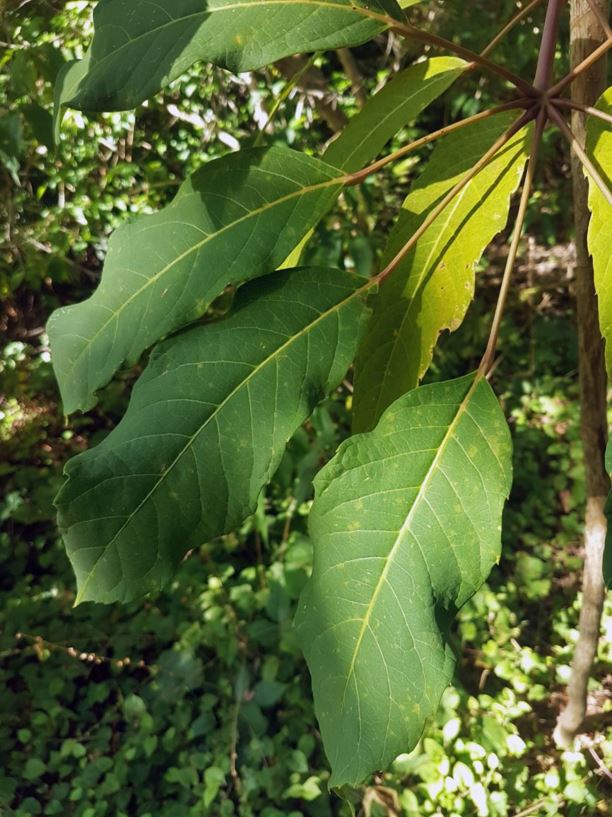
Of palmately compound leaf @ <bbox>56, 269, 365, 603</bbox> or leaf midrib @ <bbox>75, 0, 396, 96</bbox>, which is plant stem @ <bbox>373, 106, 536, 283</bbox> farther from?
leaf midrib @ <bbox>75, 0, 396, 96</bbox>

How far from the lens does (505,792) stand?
5.61 ft

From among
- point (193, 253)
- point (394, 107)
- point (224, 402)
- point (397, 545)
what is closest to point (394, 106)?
point (394, 107)

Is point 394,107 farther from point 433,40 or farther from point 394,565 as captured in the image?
point 394,565

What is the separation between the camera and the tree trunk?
79cm

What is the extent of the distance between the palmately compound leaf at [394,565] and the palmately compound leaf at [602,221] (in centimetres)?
17

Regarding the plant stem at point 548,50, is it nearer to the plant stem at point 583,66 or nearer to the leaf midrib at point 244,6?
the plant stem at point 583,66

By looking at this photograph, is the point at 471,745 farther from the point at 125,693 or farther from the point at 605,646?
the point at 125,693

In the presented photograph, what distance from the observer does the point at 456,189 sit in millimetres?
808

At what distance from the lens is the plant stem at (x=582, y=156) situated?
2.34 feet

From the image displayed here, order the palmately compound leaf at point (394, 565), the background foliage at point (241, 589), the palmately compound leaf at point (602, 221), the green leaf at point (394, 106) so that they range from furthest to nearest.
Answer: the background foliage at point (241, 589) < the green leaf at point (394, 106) < the palmately compound leaf at point (602, 221) < the palmately compound leaf at point (394, 565)

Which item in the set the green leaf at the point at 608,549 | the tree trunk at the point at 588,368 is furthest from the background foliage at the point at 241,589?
Answer: the green leaf at the point at 608,549

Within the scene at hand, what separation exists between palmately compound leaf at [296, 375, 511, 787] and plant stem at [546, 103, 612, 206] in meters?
0.26

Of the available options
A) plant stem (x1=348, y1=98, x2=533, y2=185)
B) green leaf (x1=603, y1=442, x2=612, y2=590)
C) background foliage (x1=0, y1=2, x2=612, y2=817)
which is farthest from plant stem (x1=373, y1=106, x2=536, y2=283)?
background foliage (x1=0, y1=2, x2=612, y2=817)

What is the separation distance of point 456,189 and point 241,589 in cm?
172
